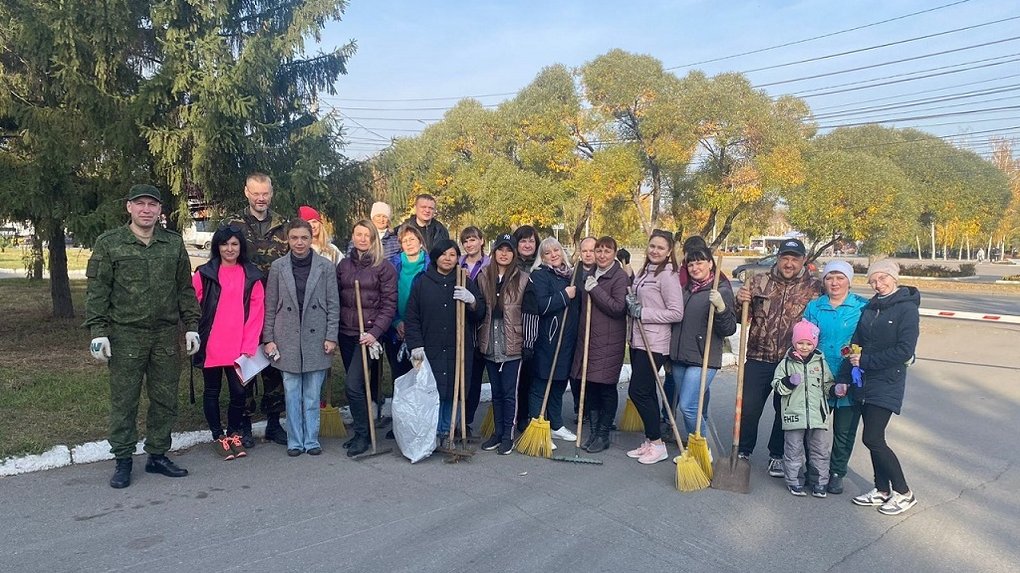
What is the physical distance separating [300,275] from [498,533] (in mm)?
2561

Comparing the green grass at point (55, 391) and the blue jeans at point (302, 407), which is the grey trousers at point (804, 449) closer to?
the blue jeans at point (302, 407)

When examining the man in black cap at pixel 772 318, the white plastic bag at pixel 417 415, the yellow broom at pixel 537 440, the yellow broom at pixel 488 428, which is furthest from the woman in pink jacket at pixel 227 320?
the man in black cap at pixel 772 318

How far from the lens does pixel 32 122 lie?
295 inches

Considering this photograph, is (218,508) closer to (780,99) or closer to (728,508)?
(728,508)

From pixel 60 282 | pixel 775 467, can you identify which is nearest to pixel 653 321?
pixel 775 467

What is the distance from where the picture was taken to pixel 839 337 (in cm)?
460

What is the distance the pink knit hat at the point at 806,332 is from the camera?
178 inches

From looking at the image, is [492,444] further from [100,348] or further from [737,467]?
[100,348]

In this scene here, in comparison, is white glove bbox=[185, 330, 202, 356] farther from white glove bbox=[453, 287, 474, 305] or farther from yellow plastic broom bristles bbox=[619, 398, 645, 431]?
yellow plastic broom bristles bbox=[619, 398, 645, 431]

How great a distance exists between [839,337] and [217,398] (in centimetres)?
460

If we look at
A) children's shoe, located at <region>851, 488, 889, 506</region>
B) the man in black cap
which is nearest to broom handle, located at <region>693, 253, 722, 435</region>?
the man in black cap

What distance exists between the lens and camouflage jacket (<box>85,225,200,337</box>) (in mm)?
4340

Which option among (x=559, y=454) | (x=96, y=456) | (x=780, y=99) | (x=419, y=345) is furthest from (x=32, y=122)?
(x=780, y=99)

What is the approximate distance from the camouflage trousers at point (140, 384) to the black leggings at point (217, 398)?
39 cm
